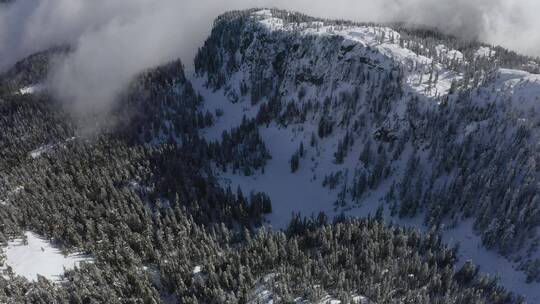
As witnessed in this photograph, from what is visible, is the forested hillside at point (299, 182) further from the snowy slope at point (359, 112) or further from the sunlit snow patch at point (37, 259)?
the sunlit snow patch at point (37, 259)

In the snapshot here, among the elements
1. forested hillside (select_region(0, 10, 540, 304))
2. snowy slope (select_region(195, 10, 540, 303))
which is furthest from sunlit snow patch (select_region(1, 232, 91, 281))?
snowy slope (select_region(195, 10, 540, 303))

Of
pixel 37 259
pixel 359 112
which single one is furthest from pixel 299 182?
pixel 37 259

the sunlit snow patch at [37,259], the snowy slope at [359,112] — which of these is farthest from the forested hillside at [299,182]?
the sunlit snow patch at [37,259]

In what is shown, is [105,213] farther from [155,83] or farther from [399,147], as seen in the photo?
[155,83]

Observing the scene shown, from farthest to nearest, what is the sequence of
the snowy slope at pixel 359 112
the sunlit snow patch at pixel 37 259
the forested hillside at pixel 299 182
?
1. the snowy slope at pixel 359 112
2. the sunlit snow patch at pixel 37 259
3. the forested hillside at pixel 299 182

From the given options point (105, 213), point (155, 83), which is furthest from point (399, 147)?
point (155, 83)

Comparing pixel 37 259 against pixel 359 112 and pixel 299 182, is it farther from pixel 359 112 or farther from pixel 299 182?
pixel 359 112

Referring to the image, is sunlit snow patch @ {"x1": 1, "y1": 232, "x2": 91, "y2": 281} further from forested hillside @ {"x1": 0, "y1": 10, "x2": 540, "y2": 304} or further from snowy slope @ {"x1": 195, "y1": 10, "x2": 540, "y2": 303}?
snowy slope @ {"x1": 195, "y1": 10, "x2": 540, "y2": 303}

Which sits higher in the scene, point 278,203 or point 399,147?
point 399,147
